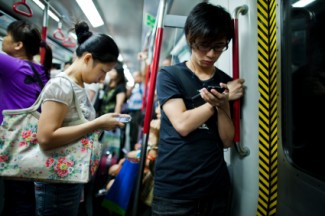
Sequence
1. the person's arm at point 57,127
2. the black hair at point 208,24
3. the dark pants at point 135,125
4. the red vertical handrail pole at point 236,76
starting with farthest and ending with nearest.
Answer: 1. the dark pants at point 135,125
2. the red vertical handrail pole at point 236,76
3. the black hair at point 208,24
4. the person's arm at point 57,127

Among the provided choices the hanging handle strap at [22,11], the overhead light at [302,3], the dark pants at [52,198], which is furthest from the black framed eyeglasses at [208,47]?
the dark pants at [52,198]

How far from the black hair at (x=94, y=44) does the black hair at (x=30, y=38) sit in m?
0.21

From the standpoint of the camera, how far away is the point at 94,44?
0.98 metres

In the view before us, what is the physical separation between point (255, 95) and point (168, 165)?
62cm

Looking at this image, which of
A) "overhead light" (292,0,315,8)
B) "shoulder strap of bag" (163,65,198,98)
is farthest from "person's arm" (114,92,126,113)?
"overhead light" (292,0,315,8)

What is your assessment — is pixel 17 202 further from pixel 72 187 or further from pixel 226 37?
pixel 226 37

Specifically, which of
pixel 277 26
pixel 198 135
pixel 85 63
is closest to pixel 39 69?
pixel 85 63

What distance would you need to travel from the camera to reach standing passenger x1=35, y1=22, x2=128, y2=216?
0.89m

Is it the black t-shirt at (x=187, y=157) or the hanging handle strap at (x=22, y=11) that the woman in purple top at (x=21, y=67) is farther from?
the black t-shirt at (x=187, y=157)

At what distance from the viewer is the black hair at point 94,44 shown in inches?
38.5

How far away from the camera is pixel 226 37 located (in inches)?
41.9

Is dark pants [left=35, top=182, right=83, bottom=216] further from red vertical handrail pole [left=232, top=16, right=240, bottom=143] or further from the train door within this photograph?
the train door

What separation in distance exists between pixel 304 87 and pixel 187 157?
664 mm

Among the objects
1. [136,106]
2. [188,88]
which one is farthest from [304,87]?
[136,106]
